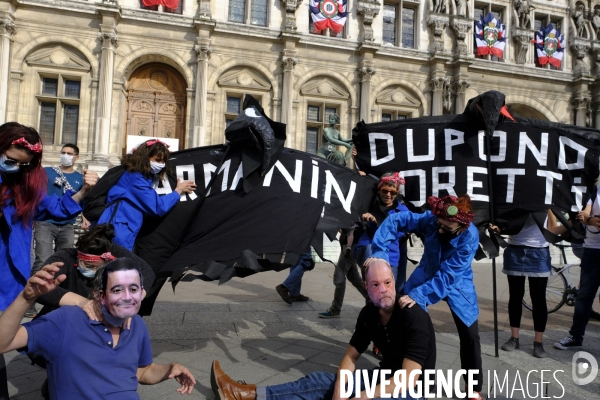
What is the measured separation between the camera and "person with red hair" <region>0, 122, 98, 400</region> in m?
2.55

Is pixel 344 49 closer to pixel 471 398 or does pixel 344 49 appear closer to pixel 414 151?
pixel 414 151

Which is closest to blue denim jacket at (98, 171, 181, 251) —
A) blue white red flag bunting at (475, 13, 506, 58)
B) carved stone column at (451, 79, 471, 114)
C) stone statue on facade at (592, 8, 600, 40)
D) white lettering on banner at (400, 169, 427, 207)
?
white lettering on banner at (400, 169, 427, 207)

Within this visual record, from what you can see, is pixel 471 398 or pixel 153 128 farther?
pixel 153 128

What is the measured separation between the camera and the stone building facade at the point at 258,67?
15742mm

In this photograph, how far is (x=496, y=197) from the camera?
4.30 metres

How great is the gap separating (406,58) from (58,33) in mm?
14031

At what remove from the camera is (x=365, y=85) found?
18.4m

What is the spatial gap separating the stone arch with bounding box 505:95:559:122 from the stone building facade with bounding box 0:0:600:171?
0.06 m

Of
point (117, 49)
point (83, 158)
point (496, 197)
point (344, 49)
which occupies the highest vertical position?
point (344, 49)

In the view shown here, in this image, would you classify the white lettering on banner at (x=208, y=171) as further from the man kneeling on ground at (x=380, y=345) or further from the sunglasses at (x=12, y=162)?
the man kneeling on ground at (x=380, y=345)

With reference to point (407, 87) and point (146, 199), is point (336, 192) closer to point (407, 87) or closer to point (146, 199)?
point (146, 199)

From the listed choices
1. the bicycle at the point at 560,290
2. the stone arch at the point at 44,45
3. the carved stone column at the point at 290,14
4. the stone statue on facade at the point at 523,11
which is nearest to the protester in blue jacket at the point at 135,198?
the bicycle at the point at 560,290

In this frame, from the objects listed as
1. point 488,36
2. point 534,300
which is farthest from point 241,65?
point 534,300

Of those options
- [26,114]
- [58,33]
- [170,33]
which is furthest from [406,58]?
[26,114]
